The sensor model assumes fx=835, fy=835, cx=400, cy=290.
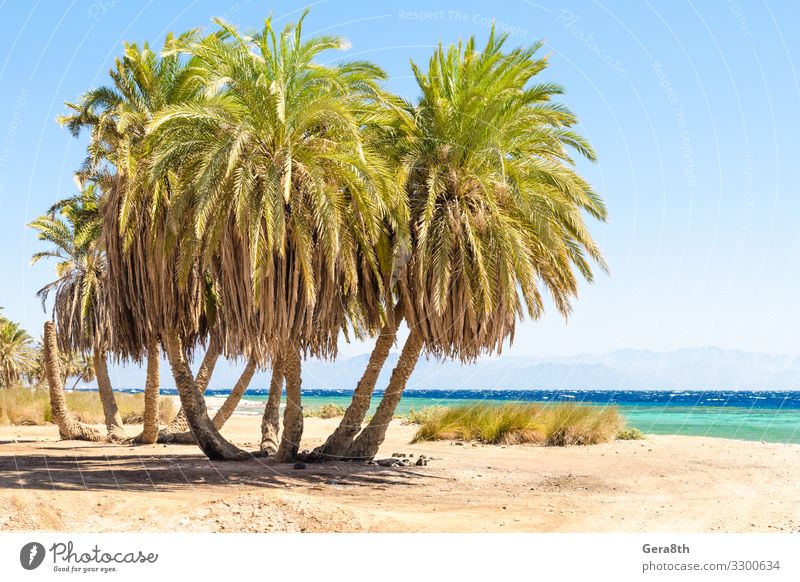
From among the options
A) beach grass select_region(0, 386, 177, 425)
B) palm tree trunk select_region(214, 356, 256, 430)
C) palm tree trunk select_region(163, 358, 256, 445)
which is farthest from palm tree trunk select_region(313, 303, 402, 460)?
beach grass select_region(0, 386, 177, 425)

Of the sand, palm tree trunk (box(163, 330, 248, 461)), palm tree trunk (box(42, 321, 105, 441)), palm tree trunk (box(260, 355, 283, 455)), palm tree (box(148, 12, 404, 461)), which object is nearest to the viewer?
the sand

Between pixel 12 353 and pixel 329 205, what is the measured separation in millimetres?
48799

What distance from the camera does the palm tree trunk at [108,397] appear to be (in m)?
26.0

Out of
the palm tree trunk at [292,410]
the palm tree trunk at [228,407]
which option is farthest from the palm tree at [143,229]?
the palm tree trunk at [228,407]

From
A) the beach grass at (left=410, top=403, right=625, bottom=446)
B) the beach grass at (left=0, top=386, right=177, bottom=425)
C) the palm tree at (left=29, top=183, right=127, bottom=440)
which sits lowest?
the beach grass at (left=0, top=386, right=177, bottom=425)

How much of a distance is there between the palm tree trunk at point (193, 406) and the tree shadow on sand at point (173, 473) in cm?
35

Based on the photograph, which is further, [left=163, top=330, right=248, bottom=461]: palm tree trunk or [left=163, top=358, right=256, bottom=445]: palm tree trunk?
[left=163, top=358, right=256, bottom=445]: palm tree trunk

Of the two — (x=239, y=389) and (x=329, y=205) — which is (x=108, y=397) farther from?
(x=329, y=205)

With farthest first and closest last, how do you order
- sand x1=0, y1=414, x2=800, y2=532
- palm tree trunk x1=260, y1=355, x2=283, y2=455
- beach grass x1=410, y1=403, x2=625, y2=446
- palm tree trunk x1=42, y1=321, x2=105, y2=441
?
beach grass x1=410, y1=403, x2=625, y2=446
palm tree trunk x1=42, y1=321, x2=105, y2=441
palm tree trunk x1=260, y1=355, x2=283, y2=455
sand x1=0, y1=414, x2=800, y2=532

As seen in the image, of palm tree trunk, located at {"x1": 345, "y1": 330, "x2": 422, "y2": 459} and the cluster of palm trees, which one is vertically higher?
the cluster of palm trees

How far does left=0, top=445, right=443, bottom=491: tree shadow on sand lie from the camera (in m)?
15.6

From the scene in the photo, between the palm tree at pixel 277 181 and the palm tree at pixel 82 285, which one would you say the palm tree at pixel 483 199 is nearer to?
the palm tree at pixel 277 181

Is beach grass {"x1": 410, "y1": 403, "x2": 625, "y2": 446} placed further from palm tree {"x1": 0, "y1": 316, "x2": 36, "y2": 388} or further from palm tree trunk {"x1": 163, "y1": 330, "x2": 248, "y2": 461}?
palm tree {"x1": 0, "y1": 316, "x2": 36, "y2": 388}

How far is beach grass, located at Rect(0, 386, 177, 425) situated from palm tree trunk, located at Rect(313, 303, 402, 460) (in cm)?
2024
